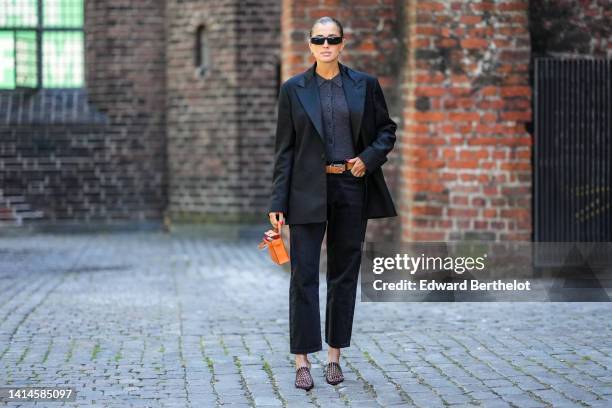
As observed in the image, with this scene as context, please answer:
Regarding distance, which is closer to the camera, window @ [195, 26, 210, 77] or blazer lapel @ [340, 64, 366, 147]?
blazer lapel @ [340, 64, 366, 147]

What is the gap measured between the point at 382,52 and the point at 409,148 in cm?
108

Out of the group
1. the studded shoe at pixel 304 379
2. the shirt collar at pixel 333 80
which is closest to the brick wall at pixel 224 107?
the shirt collar at pixel 333 80

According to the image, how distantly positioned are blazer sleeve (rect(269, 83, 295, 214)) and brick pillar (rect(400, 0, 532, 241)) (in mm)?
4896

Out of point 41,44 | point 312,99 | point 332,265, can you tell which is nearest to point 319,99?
point 312,99

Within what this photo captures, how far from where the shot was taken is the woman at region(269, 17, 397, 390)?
6691 millimetres

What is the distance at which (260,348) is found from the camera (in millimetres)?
7996

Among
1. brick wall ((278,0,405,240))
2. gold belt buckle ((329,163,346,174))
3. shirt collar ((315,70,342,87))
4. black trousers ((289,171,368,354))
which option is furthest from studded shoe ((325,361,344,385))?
brick wall ((278,0,405,240))

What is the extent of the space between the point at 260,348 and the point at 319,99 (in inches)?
77.3

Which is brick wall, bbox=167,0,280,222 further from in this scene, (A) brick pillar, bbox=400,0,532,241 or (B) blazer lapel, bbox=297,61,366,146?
(B) blazer lapel, bbox=297,61,366,146

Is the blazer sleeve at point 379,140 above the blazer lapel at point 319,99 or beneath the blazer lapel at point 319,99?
beneath

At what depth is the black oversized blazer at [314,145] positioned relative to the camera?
21.9ft

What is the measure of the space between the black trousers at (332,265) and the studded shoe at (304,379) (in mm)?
97

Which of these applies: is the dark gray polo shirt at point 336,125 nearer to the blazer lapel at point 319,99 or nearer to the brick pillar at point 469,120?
the blazer lapel at point 319,99

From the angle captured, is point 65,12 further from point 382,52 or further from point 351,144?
point 351,144
